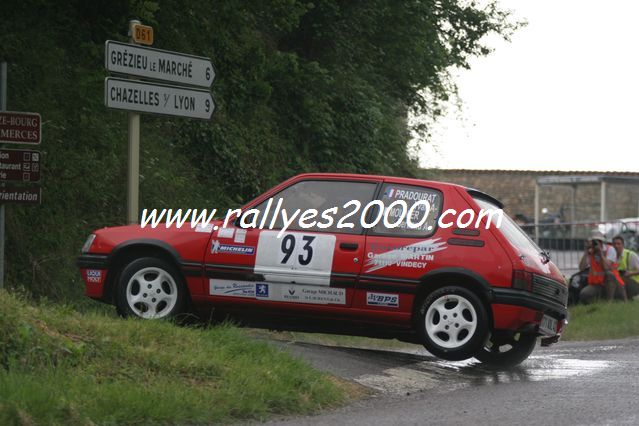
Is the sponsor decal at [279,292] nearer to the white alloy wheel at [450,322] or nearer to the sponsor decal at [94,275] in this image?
the white alloy wheel at [450,322]

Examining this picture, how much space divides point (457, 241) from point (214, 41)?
10.4 m

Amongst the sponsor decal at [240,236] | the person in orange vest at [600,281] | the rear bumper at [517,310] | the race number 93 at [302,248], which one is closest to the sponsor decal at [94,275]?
the sponsor decal at [240,236]

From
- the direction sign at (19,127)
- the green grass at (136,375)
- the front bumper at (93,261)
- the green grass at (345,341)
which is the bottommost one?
the green grass at (345,341)

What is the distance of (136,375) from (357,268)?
3.26 m

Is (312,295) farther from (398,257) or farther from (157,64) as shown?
(157,64)

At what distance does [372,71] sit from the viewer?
24.5m

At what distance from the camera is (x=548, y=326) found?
10805 millimetres

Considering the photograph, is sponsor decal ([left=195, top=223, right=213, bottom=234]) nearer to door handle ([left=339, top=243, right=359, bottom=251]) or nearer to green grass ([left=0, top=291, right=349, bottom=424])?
door handle ([left=339, top=243, right=359, bottom=251])

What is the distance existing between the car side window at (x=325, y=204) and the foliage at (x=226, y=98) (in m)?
4.25

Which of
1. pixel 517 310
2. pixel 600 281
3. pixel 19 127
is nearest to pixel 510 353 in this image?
pixel 517 310

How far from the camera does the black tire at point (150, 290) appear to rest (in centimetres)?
1111

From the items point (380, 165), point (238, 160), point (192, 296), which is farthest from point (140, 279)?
point (380, 165)

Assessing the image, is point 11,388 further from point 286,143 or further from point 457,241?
point 286,143

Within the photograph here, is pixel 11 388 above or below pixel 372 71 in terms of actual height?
below
